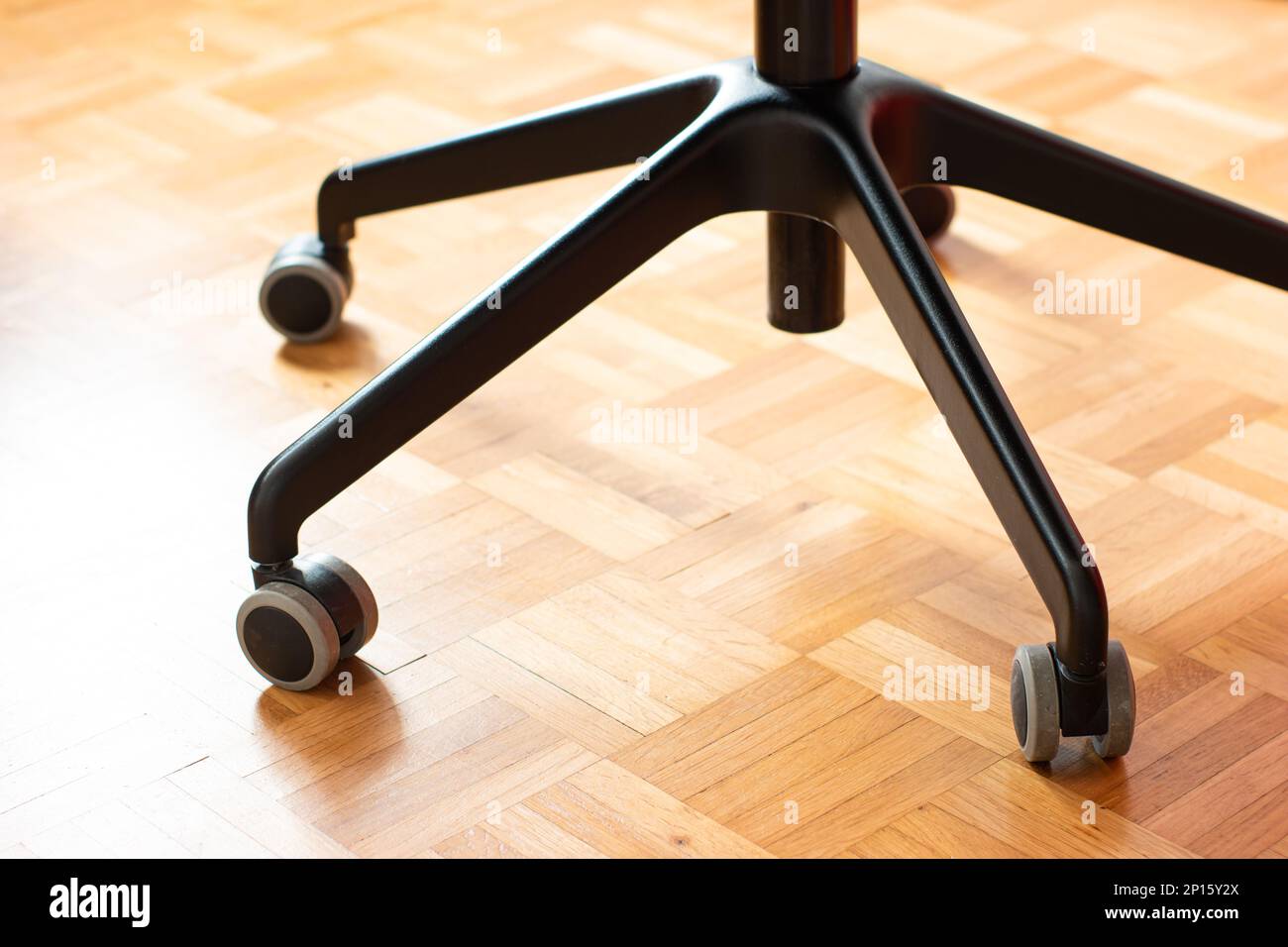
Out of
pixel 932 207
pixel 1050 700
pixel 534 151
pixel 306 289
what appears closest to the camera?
pixel 1050 700

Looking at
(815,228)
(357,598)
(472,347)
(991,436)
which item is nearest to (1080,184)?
(815,228)

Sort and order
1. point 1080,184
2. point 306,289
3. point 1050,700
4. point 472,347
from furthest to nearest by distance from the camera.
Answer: point 306,289 → point 1080,184 → point 472,347 → point 1050,700

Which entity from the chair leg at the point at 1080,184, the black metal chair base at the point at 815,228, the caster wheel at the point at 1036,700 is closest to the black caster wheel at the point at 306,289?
the black metal chair base at the point at 815,228

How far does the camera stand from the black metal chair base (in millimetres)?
1020

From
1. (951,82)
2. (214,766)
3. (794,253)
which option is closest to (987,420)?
(794,253)

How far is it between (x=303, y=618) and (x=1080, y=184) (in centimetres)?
61

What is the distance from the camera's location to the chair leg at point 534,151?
1.30 meters

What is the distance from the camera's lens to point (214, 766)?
1.08 metres

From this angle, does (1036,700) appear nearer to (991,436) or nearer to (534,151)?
(991,436)

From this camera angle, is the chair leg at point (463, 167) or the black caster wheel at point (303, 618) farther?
the chair leg at point (463, 167)

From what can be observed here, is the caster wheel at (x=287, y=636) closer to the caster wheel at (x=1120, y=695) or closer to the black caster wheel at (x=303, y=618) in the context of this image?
the black caster wheel at (x=303, y=618)

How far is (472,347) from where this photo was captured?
3.68 ft

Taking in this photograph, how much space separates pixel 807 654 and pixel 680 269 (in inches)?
24.3

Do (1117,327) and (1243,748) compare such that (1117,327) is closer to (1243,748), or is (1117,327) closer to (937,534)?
(937,534)
